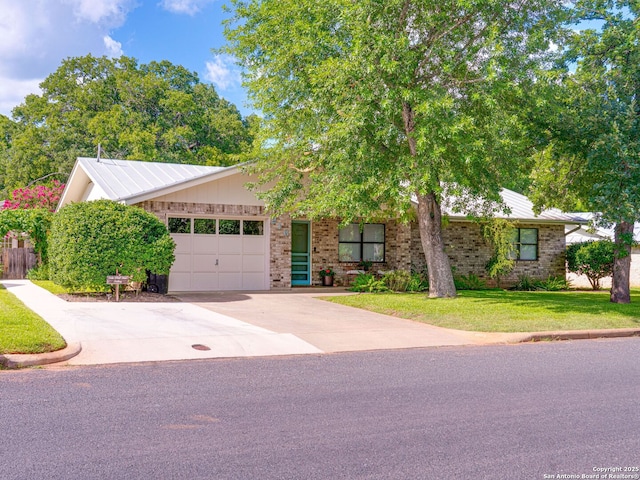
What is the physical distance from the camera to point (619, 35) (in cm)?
1517

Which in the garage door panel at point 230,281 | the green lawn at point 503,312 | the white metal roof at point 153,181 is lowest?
the green lawn at point 503,312

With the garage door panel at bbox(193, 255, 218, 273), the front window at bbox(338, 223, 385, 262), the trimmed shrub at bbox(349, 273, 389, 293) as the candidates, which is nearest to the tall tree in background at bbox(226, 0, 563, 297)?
the trimmed shrub at bbox(349, 273, 389, 293)

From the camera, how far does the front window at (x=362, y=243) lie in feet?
70.4

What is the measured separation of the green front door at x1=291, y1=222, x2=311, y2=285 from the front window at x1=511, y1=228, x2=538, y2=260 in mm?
8227

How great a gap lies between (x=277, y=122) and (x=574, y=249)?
1412 centimetres

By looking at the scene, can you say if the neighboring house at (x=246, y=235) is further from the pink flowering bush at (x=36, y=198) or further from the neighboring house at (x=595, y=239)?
the pink flowering bush at (x=36, y=198)

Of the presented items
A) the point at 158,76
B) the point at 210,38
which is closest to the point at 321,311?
the point at 210,38

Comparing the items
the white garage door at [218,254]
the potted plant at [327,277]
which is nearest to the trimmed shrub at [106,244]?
the white garage door at [218,254]

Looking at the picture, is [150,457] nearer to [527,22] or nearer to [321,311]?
[321,311]

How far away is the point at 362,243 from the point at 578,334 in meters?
10.8

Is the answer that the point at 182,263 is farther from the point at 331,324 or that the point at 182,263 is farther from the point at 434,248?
the point at 331,324

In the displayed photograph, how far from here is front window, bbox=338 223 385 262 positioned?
70.4ft

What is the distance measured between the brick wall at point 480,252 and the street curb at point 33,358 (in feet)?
51.0

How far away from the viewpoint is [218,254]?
19.1 metres
